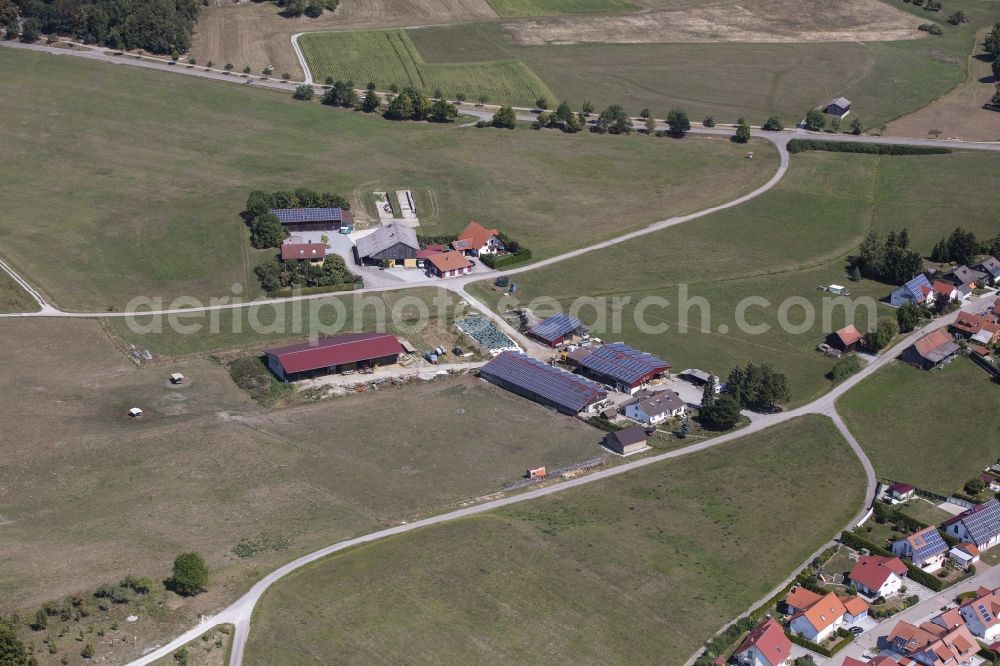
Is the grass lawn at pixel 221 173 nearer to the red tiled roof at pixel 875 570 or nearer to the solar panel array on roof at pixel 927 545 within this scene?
the solar panel array on roof at pixel 927 545

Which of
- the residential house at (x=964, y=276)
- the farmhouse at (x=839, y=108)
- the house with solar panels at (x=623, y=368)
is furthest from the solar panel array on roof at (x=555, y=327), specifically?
the farmhouse at (x=839, y=108)

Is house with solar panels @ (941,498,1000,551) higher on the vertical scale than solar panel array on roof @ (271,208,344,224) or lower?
lower

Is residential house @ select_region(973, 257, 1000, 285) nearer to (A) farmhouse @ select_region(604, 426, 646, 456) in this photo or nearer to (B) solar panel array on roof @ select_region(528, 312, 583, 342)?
(B) solar panel array on roof @ select_region(528, 312, 583, 342)

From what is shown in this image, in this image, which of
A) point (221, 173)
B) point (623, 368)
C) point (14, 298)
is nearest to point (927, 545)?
point (623, 368)

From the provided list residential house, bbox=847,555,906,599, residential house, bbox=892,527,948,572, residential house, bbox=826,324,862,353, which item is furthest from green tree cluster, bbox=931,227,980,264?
residential house, bbox=847,555,906,599

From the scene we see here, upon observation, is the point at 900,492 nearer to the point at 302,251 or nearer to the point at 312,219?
the point at 302,251

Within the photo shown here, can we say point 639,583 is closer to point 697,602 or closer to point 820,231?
point 697,602
